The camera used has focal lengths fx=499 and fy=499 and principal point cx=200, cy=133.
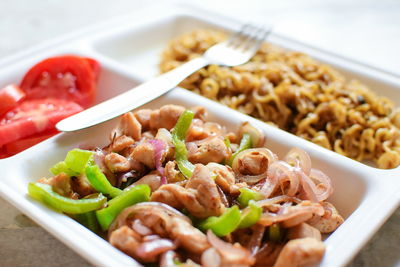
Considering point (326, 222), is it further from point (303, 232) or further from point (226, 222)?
point (226, 222)

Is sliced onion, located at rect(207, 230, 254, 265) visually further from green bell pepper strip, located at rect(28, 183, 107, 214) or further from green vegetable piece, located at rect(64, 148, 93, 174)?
green vegetable piece, located at rect(64, 148, 93, 174)

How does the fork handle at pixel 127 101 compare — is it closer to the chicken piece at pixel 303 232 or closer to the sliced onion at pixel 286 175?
the sliced onion at pixel 286 175

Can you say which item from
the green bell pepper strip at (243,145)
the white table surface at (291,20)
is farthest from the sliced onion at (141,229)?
the white table surface at (291,20)

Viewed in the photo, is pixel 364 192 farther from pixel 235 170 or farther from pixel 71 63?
pixel 71 63

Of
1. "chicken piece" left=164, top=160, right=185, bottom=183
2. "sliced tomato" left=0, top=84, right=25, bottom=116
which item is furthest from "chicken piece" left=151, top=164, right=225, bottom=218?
"sliced tomato" left=0, top=84, right=25, bottom=116

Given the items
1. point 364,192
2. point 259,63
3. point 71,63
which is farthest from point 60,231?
point 259,63
